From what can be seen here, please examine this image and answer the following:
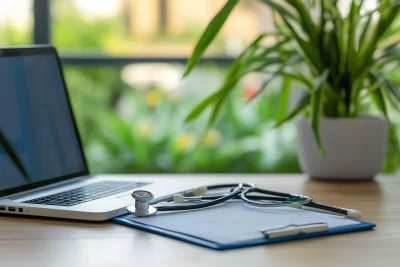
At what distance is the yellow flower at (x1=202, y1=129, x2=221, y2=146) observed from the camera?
321cm

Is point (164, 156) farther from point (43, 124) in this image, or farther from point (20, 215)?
point (20, 215)

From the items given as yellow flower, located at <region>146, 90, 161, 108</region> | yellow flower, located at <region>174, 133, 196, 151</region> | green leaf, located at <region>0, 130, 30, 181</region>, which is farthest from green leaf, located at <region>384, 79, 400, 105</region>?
yellow flower, located at <region>146, 90, 161, 108</region>

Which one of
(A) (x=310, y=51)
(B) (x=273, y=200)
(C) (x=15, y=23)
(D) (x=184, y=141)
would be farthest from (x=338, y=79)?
(C) (x=15, y=23)

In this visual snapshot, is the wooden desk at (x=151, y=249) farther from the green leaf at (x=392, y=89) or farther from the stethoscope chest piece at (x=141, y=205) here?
the green leaf at (x=392, y=89)

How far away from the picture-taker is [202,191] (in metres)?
1.38

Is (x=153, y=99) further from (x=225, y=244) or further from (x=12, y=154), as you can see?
(x=225, y=244)

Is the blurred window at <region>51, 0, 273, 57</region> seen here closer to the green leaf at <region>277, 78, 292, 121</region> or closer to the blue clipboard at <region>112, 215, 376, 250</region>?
the green leaf at <region>277, 78, 292, 121</region>

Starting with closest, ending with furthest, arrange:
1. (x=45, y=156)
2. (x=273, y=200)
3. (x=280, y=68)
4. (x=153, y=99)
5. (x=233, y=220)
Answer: (x=233, y=220), (x=273, y=200), (x=45, y=156), (x=280, y=68), (x=153, y=99)

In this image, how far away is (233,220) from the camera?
3.81 feet

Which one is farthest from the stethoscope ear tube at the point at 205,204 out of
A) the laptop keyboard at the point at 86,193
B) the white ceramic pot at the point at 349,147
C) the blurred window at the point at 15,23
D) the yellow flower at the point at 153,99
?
the blurred window at the point at 15,23

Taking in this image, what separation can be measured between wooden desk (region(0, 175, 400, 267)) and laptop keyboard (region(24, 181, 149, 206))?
5 centimetres

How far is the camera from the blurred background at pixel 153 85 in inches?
124

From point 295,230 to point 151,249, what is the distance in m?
0.19

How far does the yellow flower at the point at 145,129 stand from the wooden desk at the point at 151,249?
78.8 inches
